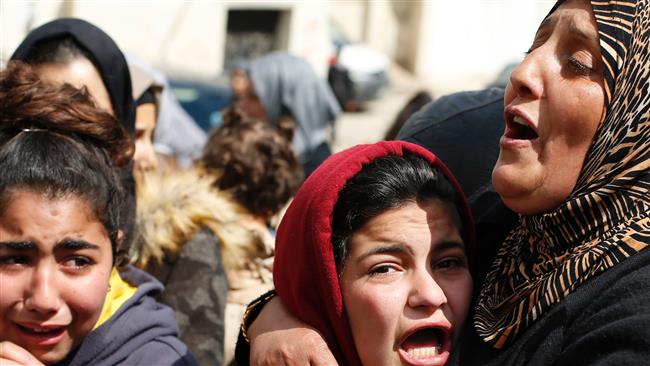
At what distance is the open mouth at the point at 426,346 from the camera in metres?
2.38

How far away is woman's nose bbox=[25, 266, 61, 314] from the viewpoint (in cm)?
270

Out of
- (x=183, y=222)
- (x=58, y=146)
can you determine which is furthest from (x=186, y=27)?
(x=58, y=146)

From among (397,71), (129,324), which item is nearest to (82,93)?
(129,324)

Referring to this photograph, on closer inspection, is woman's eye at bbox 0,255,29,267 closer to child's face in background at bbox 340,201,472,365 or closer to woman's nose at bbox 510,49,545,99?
child's face in background at bbox 340,201,472,365

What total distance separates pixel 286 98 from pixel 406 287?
469cm

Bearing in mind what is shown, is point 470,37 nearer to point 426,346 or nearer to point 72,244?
point 72,244

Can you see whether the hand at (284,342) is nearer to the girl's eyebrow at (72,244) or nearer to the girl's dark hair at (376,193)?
the girl's dark hair at (376,193)

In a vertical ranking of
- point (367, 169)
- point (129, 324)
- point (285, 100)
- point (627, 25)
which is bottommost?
point (285, 100)

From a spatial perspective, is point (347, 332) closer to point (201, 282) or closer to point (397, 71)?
point (201, 282)

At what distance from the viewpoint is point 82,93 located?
3240mm

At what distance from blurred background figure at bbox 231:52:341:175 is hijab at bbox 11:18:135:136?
2.89m

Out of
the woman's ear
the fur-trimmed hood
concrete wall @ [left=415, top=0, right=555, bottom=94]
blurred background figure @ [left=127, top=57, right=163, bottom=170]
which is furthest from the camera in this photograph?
concrete wall @ [left=415, top=0, right=555, bottom=94]

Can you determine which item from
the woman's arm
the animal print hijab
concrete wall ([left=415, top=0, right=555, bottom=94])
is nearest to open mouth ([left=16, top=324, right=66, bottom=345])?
the woman's arm

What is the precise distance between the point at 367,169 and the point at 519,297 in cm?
50
